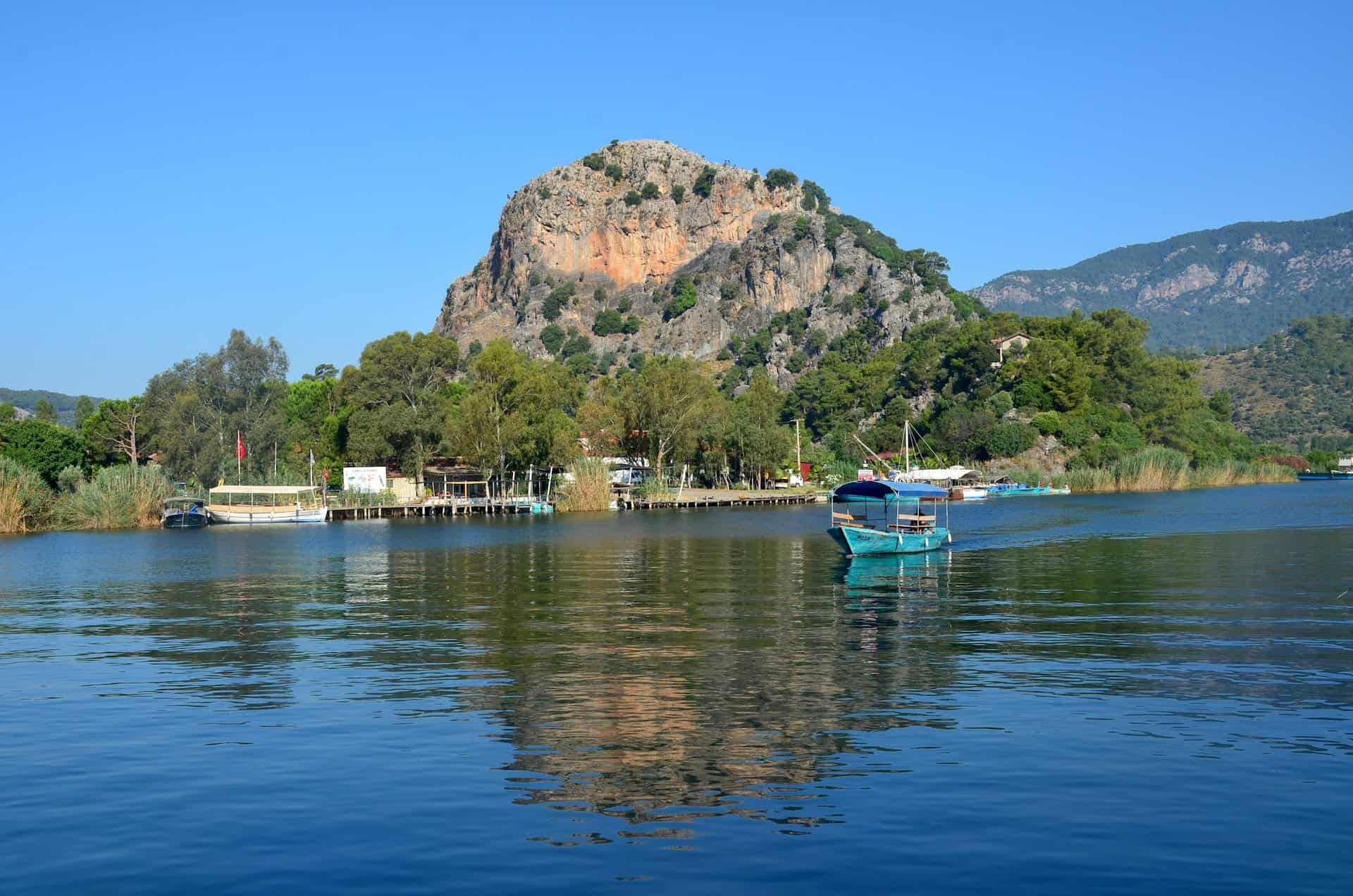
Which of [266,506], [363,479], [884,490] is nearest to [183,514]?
[266,506]

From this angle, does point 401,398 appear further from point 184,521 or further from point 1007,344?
point 1007,344

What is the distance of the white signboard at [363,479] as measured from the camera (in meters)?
131

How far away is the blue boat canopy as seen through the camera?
5928 centimetres

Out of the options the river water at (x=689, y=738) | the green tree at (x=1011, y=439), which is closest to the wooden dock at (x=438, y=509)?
the green tree at (x=1011, y=439)

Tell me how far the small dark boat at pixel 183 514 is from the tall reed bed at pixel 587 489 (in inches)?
1396

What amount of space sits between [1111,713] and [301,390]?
587ft

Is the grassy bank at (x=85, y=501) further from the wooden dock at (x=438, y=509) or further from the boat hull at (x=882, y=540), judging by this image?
the boat hull at (x=882, y=540)

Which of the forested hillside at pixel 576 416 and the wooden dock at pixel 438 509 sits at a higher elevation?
the forested hillside at pixel 576 416

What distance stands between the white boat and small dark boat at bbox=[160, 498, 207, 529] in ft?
6.71

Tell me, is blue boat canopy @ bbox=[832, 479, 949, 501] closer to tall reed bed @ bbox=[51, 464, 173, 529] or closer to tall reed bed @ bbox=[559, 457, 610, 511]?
tall reed bed @ bbox=[559, 457, 610, 511]

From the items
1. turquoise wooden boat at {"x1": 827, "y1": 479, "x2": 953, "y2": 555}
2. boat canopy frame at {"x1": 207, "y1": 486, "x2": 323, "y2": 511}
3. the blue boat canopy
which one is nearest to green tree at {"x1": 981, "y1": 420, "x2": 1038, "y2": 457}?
boat canopy frame at {"x1": 207, "y1": 486, "x2": 323, "y2": 511}

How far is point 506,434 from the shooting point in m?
130

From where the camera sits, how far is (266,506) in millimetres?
120625

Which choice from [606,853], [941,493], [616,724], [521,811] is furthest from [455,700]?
[941,493]
